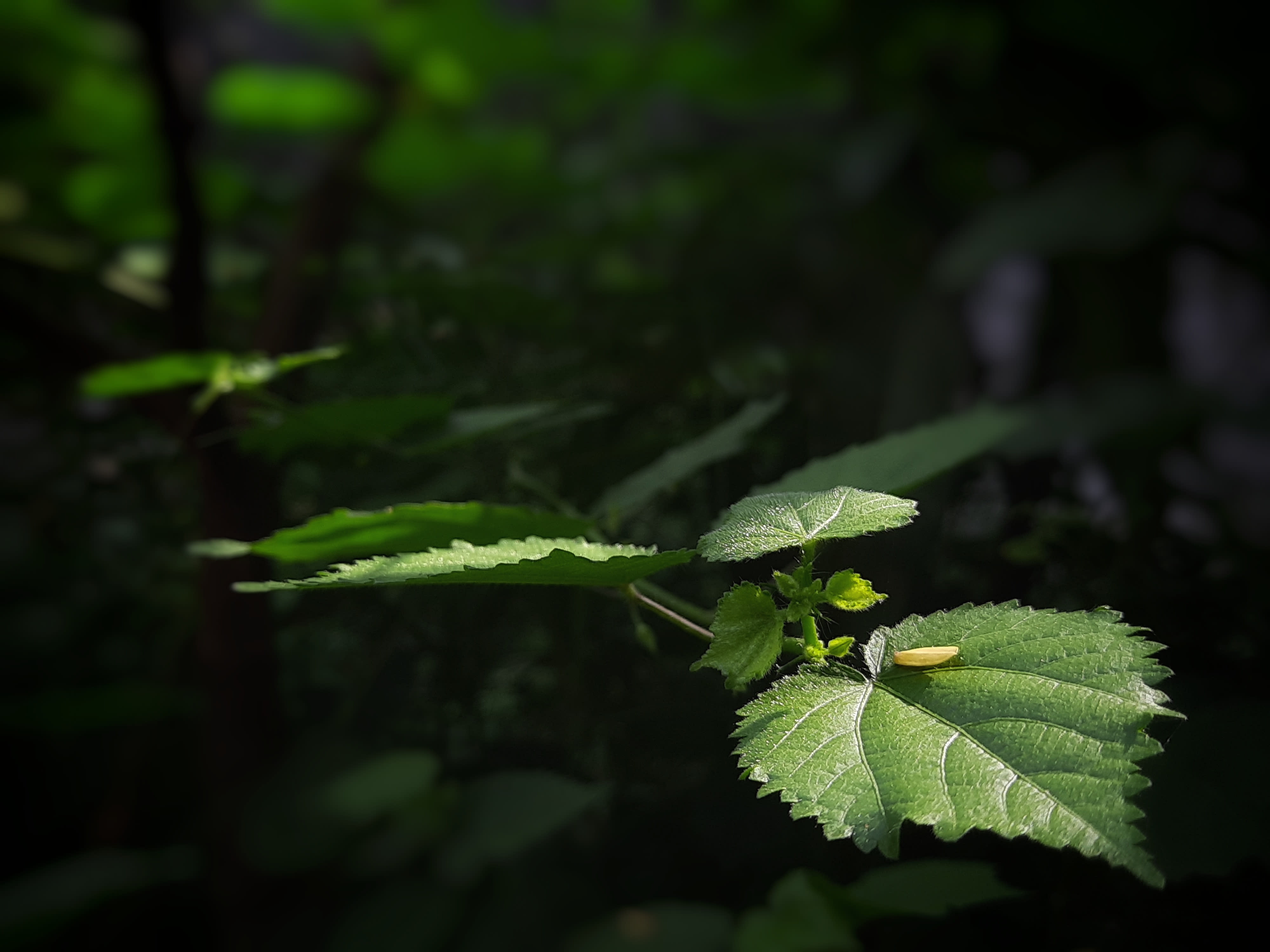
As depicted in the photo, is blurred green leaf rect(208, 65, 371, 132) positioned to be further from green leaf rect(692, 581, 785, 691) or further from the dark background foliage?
green leaf rect(692, 581, 785, 691)

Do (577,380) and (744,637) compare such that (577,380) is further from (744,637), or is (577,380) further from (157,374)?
(744,637)

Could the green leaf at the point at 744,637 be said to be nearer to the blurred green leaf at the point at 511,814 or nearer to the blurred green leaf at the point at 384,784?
the blurred green leaf at the point at 511,814

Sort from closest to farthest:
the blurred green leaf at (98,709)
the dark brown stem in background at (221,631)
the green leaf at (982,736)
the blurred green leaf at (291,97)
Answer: the green leaf at (982,736)
the dark brown stem in background at (221,631)
the blurred green leaf at (98,709)
the blurred green leaf at (291,97)

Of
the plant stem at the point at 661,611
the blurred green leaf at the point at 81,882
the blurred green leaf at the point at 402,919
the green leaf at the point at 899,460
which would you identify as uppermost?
the green leaf at the point at 899,460

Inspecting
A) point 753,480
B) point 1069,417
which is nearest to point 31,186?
point 753,480

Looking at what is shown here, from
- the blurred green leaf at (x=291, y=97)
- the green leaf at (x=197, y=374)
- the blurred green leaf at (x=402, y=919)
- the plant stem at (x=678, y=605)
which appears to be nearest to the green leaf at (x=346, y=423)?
the green leaf at (x=197, y=374)

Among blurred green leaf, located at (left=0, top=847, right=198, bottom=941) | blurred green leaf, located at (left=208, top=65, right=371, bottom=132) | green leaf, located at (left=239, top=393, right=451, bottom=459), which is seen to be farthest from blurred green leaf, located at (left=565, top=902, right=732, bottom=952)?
blurred green leaf, located at (left=208, top=65, right=371, bottom=132)

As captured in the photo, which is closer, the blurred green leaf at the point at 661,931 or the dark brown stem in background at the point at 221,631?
the blurred green leaf at the point at 661,931
